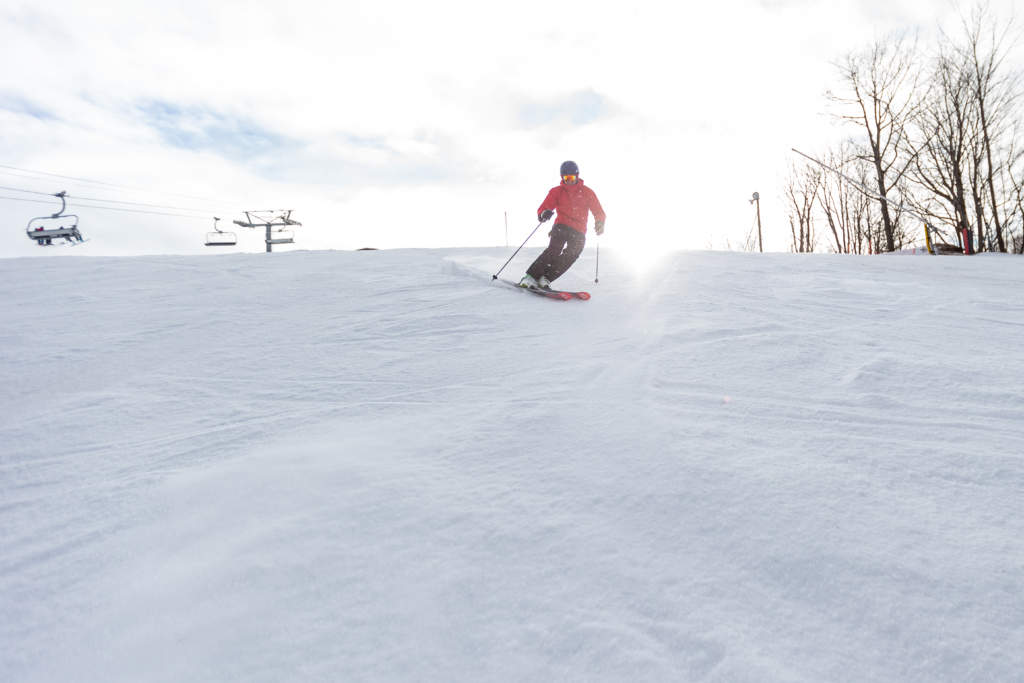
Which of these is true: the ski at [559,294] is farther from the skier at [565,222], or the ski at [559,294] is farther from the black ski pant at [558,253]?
the black ski pant at [558,253]

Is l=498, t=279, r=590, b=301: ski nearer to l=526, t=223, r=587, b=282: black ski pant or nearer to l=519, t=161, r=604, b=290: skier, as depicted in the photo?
l=519, t=161, r=604, b=290: skier

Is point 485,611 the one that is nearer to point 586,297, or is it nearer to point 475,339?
point 475,339

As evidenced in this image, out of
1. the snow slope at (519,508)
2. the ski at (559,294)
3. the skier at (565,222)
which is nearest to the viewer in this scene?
the snow slope at (519,508)

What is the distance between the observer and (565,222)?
7.25m

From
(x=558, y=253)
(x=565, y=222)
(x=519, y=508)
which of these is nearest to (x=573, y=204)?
(x=565, y=222)

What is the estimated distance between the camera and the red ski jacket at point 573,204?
23.5 feet

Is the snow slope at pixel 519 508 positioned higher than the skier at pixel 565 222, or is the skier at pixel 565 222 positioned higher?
the skier at pixel 565 222

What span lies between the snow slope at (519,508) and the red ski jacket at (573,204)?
2.72 meters

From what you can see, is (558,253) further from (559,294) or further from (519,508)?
(519,508)

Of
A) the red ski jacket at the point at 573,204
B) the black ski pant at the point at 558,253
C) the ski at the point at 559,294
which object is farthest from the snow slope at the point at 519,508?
the red ski jacket at the point at 573,204

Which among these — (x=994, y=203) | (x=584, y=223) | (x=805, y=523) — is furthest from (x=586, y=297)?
(x=994, y=203)

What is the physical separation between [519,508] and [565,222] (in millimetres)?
5686

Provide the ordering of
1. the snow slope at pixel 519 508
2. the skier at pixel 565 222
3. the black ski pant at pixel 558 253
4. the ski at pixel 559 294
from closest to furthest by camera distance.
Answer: the snow slope at pixel 519 508 < the ski at pixel 559 294 < the skier at pixel 565 222 < the black ski pant at pixel 558 253

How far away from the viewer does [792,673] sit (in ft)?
4.64
